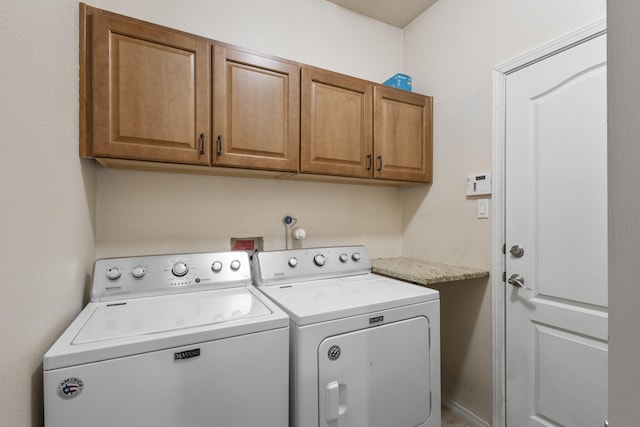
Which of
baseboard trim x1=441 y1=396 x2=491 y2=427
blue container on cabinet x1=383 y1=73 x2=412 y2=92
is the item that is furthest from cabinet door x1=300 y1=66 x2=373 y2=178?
baseboard trim x1=441 y1=396 x2=491 y2=427

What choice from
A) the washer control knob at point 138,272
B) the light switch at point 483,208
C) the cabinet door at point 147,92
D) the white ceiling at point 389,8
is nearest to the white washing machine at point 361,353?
the washer control knob at point 138,272

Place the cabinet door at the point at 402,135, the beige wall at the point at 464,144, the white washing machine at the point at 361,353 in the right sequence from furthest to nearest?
the cabinet door at the point at 402,135 < the beige wall at the point at 464,144 < the white washing machine at the point at 361,353

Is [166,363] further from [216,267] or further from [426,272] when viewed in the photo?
[426,272]

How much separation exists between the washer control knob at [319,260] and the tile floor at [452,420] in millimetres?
1311

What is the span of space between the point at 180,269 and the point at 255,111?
0.92 m

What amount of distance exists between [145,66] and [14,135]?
2.67 feet

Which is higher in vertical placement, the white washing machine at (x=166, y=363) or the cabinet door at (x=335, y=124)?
the cabinet door at (x=335, y=124)

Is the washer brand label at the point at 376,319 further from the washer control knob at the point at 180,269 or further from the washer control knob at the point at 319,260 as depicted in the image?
the washer control knob at the point at 180,269

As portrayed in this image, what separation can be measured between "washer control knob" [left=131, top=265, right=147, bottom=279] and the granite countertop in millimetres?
1356

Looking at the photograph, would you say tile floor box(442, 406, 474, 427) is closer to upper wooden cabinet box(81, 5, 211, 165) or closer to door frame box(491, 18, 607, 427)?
door frame box(491, 18, 607, 427)

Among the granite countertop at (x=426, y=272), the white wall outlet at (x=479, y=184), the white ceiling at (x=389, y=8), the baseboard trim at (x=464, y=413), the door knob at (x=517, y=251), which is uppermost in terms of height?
the white ceiling at (x=389, y=8)

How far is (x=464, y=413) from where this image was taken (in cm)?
193

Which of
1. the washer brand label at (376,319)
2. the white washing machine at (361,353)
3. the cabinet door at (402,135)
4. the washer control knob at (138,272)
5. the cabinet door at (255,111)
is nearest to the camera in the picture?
the white washing machine at (361,353)

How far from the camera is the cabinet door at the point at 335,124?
68.4 inches
